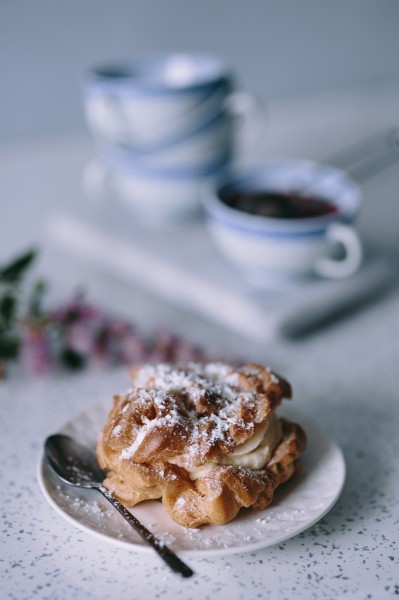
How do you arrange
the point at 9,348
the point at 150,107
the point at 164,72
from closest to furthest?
the point at 9,348 < the point at 150,107 < the point at 164,72

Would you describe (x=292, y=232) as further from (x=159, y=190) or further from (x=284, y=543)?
(x=284, y=543)

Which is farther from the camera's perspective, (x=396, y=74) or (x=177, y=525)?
(x=396, y=74)

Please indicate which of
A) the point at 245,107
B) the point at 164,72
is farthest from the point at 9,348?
the point at 164,72

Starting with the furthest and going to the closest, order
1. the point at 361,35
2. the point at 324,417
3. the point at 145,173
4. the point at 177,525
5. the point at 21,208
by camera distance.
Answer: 1. the point at 361,35
2. the point at 21,208
3. the point at 145,173
4. the point at 324,417
5. the point at 177,525

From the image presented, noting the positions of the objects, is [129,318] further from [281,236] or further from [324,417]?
[324,417]

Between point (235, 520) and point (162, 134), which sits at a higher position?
point (162, 134)

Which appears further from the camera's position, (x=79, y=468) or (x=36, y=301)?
(x=36, y=301)

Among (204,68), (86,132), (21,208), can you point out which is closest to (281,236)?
(204,68)
